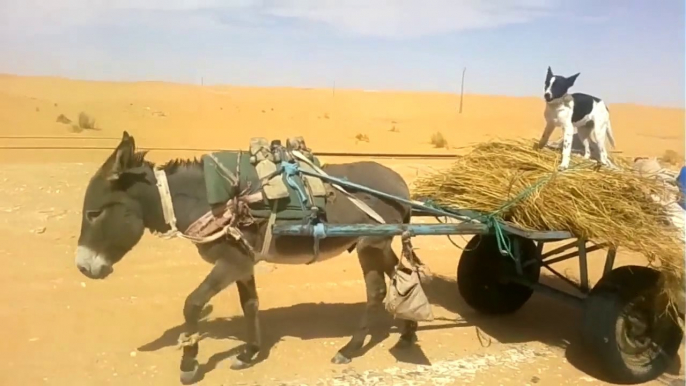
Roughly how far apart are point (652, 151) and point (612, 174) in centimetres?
2021

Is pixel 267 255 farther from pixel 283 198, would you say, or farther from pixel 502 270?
pixel 502 270

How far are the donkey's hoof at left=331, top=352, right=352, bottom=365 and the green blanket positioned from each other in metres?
1.05

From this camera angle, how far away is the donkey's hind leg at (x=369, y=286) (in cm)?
464

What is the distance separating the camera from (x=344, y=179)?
458 cm

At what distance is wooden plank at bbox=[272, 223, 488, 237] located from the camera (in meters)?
4.19

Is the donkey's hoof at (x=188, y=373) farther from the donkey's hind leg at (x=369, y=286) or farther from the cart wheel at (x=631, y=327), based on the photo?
the cart wheel at (x=631, y=327)

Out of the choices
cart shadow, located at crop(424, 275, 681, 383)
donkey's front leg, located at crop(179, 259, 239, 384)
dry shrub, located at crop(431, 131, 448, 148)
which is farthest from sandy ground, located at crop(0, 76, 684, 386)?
dry shrub, located at crop(431, 131, 448, 148)

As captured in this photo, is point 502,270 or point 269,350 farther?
point 502,270

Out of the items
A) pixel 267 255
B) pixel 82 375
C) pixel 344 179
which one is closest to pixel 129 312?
pixel 82 375

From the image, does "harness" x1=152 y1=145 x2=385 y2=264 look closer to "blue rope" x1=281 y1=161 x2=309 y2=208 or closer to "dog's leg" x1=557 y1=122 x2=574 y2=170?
"blue rope" x1=281 y1=161 x2=309 y2=208

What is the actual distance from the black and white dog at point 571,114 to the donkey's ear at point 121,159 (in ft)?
10.2

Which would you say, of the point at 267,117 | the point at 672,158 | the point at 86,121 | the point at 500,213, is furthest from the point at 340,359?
the point at 267,117

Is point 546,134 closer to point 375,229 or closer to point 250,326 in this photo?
point 375,229

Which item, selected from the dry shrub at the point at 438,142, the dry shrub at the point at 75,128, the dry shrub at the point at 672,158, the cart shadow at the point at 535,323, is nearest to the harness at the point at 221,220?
the cart shadow at the point at 535,323
